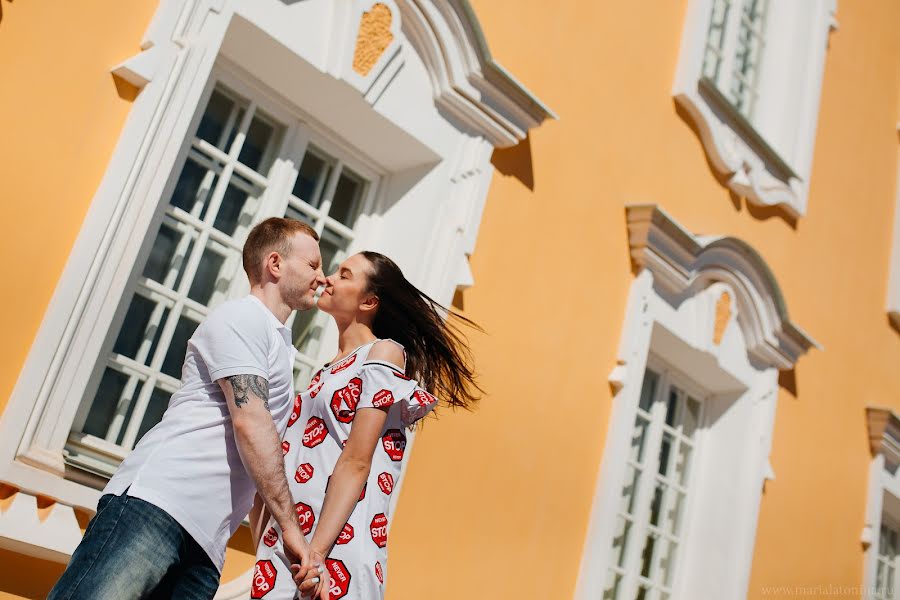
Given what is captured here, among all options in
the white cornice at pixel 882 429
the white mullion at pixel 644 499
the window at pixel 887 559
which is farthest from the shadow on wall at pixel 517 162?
the window at pixel 887 559

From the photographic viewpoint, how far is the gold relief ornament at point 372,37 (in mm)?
4672

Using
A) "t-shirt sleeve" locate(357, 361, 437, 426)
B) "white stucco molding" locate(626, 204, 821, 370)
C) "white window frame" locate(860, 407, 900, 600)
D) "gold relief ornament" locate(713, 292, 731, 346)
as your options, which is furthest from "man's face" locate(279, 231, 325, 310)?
"white window frame" locate(860, 407, 900, 600)

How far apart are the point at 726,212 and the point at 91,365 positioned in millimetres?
4821

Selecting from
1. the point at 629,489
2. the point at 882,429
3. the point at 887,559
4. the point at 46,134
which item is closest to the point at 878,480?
the point at 882,429

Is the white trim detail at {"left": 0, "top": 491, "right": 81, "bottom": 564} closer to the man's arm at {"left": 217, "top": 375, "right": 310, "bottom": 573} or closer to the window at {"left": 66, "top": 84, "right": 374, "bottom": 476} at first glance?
the window at {"left": 66, "top": 84, "right": 374, "bottom": 476}

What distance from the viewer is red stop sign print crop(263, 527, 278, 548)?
103 inches

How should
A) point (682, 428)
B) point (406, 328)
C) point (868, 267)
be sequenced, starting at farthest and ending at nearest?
point (868, 267) < point (682, 428) < point (406, 328)

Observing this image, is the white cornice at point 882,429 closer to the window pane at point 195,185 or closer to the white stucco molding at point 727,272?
the white stucco molding at point 727,272

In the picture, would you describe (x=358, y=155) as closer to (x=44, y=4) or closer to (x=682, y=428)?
(x=44, y=4)

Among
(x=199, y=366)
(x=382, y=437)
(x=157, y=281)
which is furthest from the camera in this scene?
(x=157, y=281)

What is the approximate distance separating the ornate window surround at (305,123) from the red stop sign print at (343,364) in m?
1.12

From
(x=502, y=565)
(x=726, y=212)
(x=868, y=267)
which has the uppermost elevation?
(x=868, y=267)

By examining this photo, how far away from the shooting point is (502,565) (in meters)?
5.19

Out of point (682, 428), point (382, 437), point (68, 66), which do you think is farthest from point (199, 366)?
point (682, 428)
